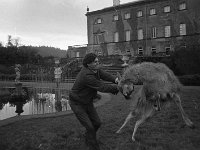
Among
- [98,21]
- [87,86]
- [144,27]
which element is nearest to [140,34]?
[144,27]

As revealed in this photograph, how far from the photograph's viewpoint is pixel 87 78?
16.7 ft

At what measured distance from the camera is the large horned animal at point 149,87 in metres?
5.52

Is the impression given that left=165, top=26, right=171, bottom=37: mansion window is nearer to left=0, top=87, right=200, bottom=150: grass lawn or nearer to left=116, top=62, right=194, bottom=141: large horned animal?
left=0, top=87, right=200, bottom=150: grass lawn

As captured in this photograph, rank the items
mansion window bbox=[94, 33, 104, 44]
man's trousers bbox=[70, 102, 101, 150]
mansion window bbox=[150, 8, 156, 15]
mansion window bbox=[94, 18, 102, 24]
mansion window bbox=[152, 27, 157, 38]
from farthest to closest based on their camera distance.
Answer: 1. mansion window bbox=[94, 33, 104, 44]
2. mansion window bbox=[94, 18, 102, 24]
3. mansion window bbox=[152, 27, 157, 38]
4. mansion window bbox=[150, 8, 156, 15]
5. man's trousers bbox=[70, 102, 101, 150]

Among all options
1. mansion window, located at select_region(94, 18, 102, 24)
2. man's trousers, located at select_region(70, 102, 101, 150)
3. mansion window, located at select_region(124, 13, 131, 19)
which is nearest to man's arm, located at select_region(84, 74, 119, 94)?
man's trousers, located at select_region(70, 102, 101, 150)

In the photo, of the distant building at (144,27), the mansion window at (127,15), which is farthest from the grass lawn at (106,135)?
the mansion window at (127,15)

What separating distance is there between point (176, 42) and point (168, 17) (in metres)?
5.11

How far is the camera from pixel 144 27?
42.9 metres

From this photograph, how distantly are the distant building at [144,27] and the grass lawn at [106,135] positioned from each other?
28.3 metres

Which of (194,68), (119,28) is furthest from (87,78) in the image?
(119,28)

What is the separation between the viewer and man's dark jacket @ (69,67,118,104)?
16.6 feet

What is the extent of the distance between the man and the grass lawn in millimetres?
645

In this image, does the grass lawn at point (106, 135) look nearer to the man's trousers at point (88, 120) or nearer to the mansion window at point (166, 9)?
the man's trousers at point (88, 120)

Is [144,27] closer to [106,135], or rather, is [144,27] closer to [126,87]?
[106,135]
